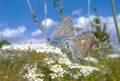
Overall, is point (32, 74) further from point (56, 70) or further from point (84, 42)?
point (84, 42)

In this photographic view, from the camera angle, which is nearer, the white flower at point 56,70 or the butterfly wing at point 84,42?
the white flower at point 56,70

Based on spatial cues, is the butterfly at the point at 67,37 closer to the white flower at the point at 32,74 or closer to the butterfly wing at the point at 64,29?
the butterfly wing at the point at 64,29

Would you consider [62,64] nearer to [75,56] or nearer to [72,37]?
[75,56]

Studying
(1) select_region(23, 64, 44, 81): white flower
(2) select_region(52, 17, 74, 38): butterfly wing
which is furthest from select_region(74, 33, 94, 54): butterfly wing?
(1) select_region(23, 64, 44, 81): white flower

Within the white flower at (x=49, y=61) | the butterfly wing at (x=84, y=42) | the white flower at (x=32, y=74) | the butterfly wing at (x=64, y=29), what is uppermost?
the butterfly wing at (x=64, y=29)

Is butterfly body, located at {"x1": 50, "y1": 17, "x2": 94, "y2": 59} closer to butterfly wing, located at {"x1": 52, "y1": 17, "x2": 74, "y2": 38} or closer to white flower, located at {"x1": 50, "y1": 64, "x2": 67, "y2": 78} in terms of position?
butterfly wing, located at {"x1": 52, "y1": 17, "x2": 74, "y2": 38}

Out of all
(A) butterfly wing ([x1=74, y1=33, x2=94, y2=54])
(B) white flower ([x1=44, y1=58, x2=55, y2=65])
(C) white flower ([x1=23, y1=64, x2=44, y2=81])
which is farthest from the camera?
(A) butterfly wing ([x1=74, y1=33, x2=94, y2=54])

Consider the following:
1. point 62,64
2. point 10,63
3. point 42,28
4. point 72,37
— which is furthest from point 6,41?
point 62,64

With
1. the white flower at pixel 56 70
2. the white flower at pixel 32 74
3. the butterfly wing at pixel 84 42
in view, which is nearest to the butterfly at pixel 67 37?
the butterfly wing at pixel 84 42

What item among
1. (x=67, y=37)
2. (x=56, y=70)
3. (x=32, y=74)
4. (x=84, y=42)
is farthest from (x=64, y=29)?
(x=32, y=74)
